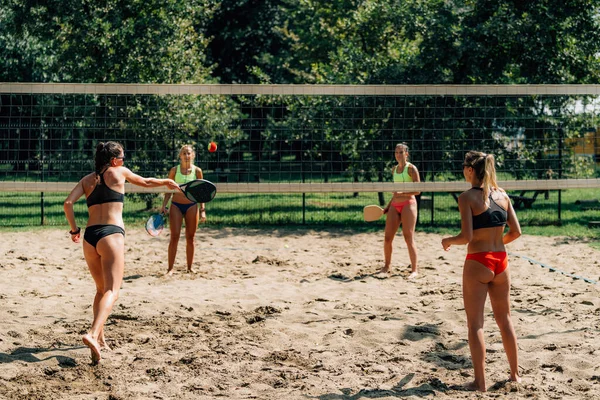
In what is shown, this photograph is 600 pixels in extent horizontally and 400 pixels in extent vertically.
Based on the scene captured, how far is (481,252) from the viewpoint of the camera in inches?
211

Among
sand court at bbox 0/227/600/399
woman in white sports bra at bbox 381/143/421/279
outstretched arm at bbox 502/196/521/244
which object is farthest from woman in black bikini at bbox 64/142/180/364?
woman in white sports bra at bbox 381/143/421/279

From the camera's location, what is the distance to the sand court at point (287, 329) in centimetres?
561

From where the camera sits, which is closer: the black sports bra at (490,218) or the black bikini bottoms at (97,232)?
the black sports bra at (490,218)

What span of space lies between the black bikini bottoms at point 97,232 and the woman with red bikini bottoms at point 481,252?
2.81 metres

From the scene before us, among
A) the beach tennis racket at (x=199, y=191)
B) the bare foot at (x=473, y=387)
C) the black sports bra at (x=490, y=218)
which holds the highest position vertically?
the beach tennis racket at (x=199, y=191)

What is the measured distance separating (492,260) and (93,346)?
3221mm

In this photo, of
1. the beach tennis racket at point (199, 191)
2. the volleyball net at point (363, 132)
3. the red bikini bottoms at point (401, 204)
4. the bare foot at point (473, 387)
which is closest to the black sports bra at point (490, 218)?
the bare foot at point (473, 387)

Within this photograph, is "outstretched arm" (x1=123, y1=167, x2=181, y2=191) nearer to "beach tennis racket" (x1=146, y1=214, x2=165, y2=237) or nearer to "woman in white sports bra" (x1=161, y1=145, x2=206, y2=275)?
"beach tennis racket" (x1=146, y1=214, x2=165, y2=237)

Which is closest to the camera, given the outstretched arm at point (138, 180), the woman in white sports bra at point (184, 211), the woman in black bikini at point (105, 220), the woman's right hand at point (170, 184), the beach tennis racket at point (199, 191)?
the woman in black bikini at point (105, 220)

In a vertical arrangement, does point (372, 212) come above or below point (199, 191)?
below

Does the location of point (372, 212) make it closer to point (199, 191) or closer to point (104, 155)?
point (199, 191)

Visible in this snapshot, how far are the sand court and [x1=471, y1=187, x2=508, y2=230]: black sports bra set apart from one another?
4.12 ft

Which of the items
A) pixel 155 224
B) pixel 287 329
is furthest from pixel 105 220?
pixel 155 224

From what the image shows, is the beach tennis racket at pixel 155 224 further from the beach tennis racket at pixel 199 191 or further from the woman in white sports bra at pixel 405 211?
the woman in white sports bra at pixel 405 211
